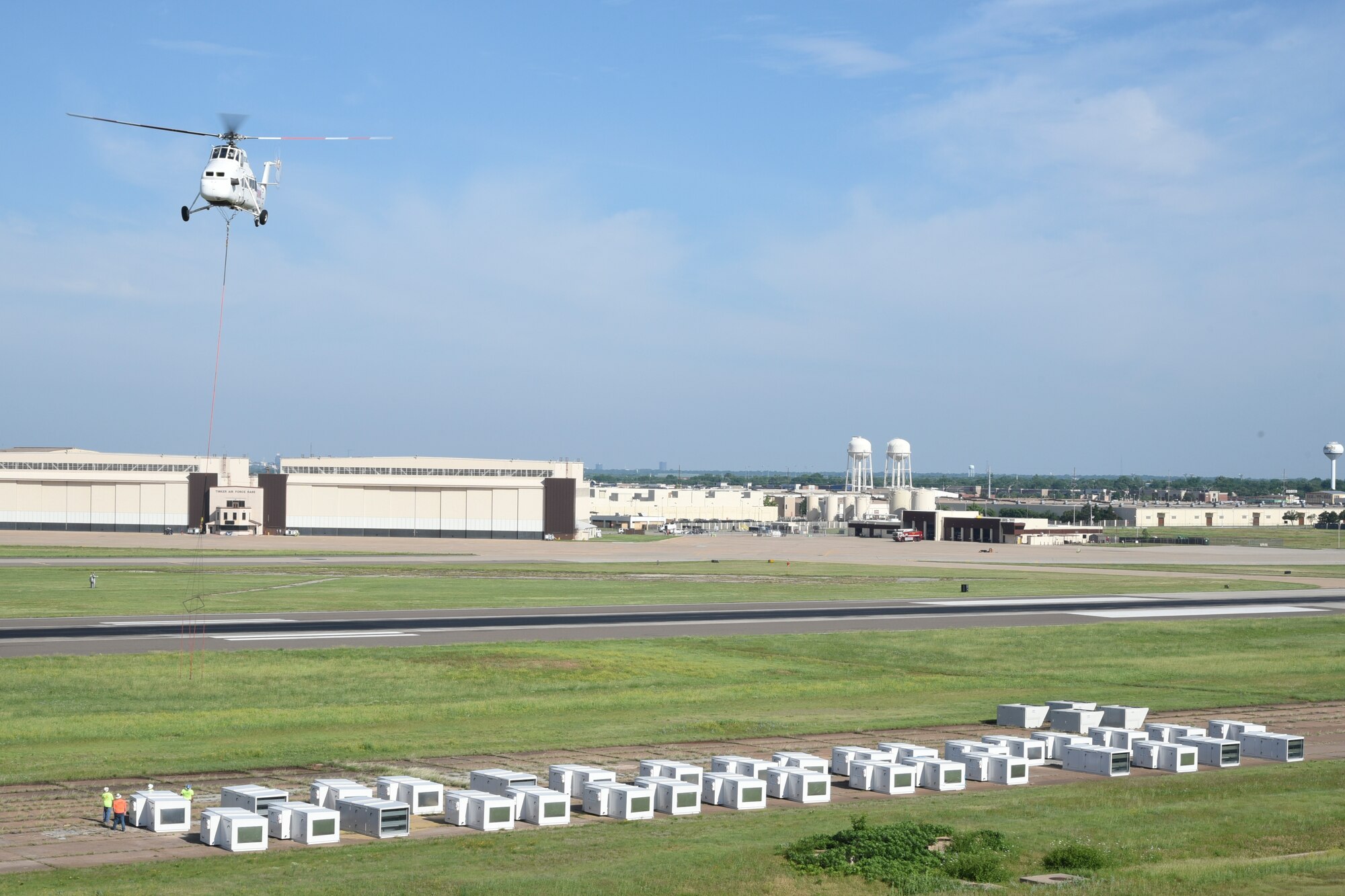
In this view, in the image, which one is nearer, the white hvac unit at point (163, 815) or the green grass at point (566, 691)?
the white hvac unit at point (163, 815)

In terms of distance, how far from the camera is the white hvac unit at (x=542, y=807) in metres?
28.6

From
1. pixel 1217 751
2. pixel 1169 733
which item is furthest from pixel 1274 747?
pixel 1169 733

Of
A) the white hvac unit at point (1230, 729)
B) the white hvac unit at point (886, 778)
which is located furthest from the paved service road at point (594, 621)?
the white hvac unit at point (886, 778)

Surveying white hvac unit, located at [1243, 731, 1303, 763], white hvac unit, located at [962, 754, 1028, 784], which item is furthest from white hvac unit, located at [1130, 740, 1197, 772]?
white hvac unit, located at [962, 754, 1028, 784]

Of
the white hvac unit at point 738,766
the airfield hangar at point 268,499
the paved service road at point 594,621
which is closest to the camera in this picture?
the white hvac unit at point 738,766

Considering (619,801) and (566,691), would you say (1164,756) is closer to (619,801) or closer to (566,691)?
(619,801)

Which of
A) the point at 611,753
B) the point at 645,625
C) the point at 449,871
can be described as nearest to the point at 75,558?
the point at 645,625

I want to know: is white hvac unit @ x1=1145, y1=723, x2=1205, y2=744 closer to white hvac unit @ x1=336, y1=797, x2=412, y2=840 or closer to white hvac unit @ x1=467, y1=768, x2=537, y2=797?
white hvac unit @ x1=467, y1=768, x2=537, y2=797

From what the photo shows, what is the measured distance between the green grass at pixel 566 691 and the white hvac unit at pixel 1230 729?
7.06 meters

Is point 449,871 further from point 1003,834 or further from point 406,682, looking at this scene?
A: point 406,682

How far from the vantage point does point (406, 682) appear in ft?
159

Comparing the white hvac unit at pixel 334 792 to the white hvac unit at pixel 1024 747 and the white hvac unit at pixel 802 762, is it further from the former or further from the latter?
the white hvac unit at pixel 1024 747

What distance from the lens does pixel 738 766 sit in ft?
107

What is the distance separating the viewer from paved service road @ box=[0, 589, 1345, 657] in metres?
57.8
